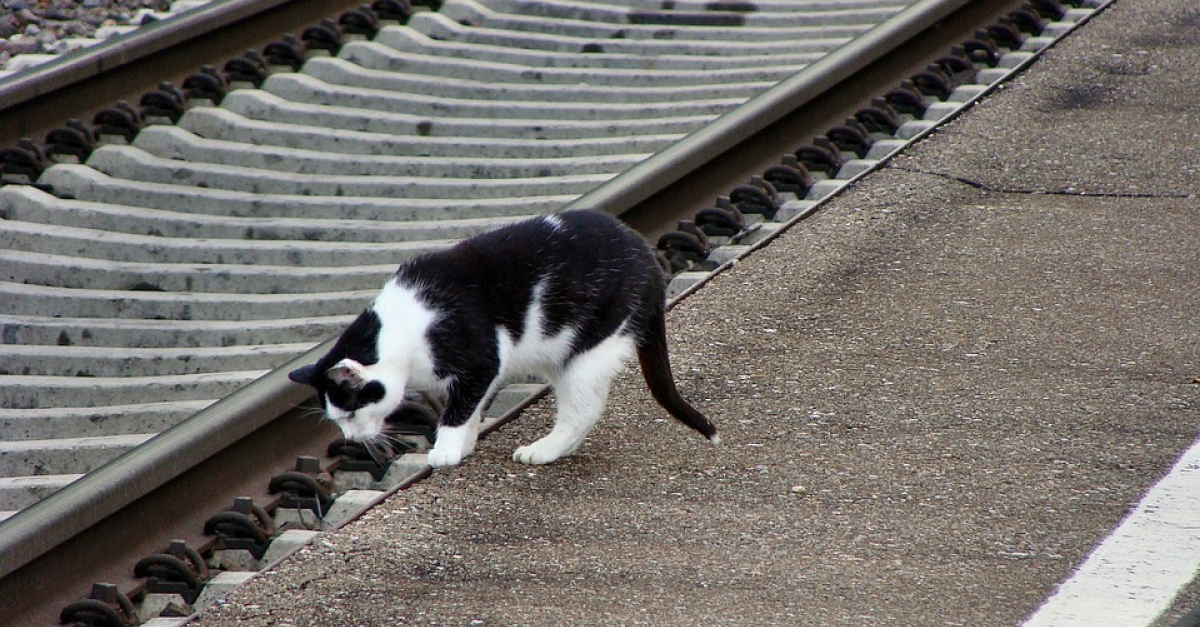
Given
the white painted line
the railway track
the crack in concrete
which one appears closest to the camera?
the white painted line

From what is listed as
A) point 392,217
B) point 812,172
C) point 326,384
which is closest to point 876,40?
point 812,172

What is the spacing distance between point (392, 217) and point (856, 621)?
143 inches

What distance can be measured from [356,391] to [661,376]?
877 millimetres

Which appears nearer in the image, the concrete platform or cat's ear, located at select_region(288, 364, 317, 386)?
the concrete platform

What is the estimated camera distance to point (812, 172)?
641 centimetres

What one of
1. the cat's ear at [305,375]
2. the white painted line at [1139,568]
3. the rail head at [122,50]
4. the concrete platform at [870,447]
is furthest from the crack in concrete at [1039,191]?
the rail head at [122,50]

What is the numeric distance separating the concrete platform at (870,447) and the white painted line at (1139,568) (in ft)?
0.08

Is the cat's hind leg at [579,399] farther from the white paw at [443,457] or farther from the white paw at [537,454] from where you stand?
the white paw at [443,457]

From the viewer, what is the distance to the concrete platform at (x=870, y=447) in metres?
3.43

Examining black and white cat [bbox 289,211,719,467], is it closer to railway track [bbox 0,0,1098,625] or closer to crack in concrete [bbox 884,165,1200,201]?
railway track [bbox 0,0,1098,625]

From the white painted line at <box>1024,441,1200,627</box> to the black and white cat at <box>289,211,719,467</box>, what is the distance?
1.15 meters

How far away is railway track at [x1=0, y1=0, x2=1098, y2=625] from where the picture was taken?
3945 millimetres

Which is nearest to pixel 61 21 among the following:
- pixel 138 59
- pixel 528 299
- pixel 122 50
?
pixel 138 59

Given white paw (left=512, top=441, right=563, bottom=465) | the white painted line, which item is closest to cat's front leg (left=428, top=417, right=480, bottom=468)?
white paw (left=512, top=441, right=563, bottom=465)
